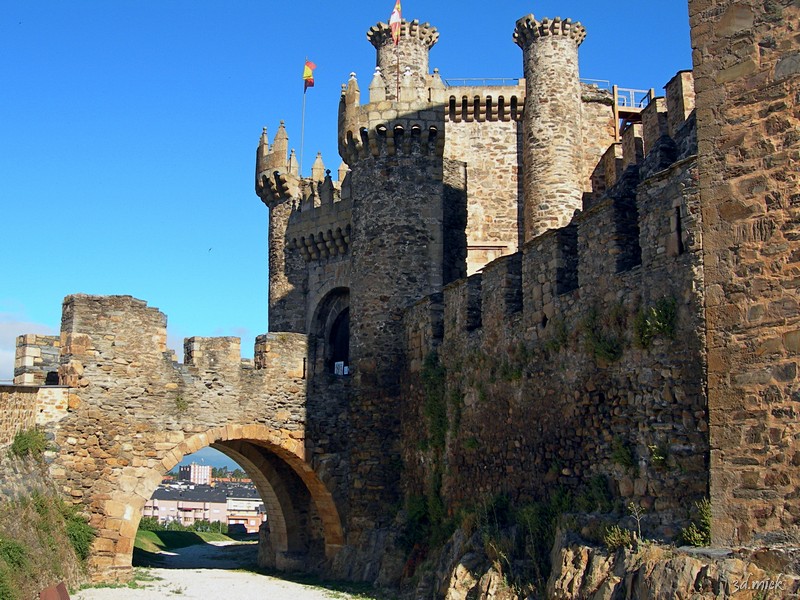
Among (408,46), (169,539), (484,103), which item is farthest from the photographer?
(169,539)

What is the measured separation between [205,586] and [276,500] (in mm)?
4197

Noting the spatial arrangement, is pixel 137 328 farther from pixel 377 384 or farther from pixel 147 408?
pixel 377 384

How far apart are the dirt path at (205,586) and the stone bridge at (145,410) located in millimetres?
929

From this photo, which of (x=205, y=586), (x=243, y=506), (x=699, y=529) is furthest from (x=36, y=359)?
(x=243, y=506)

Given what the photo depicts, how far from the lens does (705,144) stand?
837 cm

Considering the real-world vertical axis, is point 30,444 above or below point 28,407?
below

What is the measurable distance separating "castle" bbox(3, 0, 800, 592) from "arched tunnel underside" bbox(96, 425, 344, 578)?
0.05 meters

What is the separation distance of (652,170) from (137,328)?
10.2 metres

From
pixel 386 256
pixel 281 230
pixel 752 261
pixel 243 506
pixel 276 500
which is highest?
pixel 281 230

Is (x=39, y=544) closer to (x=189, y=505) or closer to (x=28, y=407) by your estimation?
(x=28, y=407)

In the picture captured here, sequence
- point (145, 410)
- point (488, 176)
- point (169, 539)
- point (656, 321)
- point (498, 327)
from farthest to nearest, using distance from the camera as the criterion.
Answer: point (169, 539) < point (488, 176) < point (145, 410) < point (498, 327) < point (656, 321)

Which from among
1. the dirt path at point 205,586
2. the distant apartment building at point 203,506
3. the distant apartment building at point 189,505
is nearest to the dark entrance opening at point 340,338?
the dirt path at point 205,586

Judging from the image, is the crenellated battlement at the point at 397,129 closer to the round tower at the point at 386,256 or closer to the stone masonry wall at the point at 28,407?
the round tower at the point at 386,256

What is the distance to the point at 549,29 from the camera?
2525 cm
